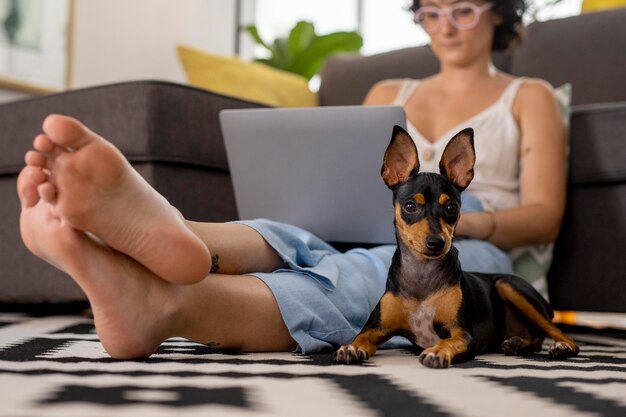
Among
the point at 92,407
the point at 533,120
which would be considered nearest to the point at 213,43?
the point at 533,120

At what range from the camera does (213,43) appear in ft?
13.8

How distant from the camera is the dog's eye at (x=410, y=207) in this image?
1094 millimetres

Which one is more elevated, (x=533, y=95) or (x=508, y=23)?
(x=508, y=23)

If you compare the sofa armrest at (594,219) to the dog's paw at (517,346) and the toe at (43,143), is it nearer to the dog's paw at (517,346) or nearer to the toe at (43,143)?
the dog's paw at (517,346)

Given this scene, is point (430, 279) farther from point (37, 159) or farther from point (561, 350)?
point (37, 159)

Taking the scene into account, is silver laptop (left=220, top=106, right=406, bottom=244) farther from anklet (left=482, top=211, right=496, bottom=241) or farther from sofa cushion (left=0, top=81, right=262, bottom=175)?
sofa cushion (left=0, top=81, right=262, bottom=175)

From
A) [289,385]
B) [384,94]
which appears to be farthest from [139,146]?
[289,385]

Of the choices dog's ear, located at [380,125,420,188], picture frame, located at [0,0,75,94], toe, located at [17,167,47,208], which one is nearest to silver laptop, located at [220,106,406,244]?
dog's ear, located at [380,125,420,188]

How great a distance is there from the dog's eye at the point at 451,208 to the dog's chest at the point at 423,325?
139 millimetres

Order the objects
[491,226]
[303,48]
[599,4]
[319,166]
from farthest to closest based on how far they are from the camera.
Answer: [303,48]
[599,4]
[491,226]
[319,166]

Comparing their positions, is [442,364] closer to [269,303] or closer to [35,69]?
[269,303]

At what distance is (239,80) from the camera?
267 cm

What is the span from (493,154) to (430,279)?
2.16 ft

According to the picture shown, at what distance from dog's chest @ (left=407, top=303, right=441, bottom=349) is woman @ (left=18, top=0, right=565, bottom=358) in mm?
119
